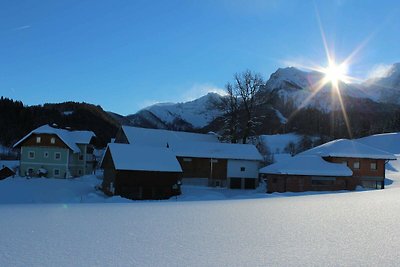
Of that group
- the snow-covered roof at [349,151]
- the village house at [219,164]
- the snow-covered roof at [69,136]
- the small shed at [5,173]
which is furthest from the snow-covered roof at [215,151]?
the small shed at [5,173]

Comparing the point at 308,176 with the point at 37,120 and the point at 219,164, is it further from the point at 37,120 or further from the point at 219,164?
the point at 37,120

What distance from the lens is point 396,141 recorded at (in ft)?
355

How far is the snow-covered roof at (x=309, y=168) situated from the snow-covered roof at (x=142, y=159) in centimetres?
940

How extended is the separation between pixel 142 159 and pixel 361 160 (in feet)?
74.9

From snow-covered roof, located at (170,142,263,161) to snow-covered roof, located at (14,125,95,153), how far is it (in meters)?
16.4

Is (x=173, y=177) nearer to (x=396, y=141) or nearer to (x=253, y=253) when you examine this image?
(x=253, y=253)

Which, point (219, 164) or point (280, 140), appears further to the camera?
point (280, 140)

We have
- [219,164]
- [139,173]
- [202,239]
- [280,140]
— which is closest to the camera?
[202,239]

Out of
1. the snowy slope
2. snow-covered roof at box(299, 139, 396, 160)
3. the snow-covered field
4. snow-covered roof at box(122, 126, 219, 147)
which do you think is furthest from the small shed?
the snowy slope

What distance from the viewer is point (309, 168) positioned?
39.5 metres

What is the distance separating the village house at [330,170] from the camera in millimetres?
39125

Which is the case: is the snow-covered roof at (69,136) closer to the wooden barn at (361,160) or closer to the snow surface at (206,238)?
the wooden barn at (361,160)

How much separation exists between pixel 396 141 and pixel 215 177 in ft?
257

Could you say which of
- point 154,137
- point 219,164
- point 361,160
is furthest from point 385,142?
point 219,164
